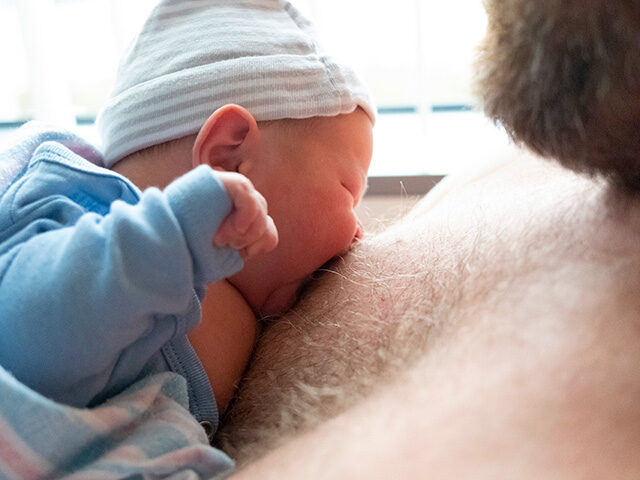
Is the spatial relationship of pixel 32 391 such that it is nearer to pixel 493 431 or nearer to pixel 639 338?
pixel 493 431

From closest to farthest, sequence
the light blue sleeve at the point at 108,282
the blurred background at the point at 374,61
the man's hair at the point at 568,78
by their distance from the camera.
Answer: the man's hair at the point at 568,78 < the light blue sleeve at the point at 108,282 < the blurred background at the point at 374,61

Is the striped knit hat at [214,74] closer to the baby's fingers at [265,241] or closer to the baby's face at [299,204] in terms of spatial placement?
the baby's face at [299,204]

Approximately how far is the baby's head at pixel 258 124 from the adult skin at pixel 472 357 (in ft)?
0.23

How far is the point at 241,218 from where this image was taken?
1.98ft

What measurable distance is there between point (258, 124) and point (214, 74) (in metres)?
0.08

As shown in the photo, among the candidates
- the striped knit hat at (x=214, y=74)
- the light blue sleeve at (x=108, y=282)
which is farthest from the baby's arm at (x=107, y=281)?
the striped knit hat at (x=214, y=74)

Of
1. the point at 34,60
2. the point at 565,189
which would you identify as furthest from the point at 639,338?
the point at 34,60

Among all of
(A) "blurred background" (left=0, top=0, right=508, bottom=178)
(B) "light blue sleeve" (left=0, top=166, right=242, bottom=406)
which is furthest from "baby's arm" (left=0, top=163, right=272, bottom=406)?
(A) "blurred background" (left=0, top=0, right=508, bottom=178)

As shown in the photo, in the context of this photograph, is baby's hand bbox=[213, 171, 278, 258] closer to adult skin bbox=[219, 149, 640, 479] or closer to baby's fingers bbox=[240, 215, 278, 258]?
baby's fingers bbox=[240, 215, 278, 258]

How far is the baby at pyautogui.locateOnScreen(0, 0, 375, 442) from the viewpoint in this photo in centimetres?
59

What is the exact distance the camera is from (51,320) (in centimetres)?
59

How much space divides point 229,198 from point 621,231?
0.32 metres

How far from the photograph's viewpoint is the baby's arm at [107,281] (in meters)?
0.58

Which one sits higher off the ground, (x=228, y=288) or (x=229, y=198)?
(x=229, y=198)
